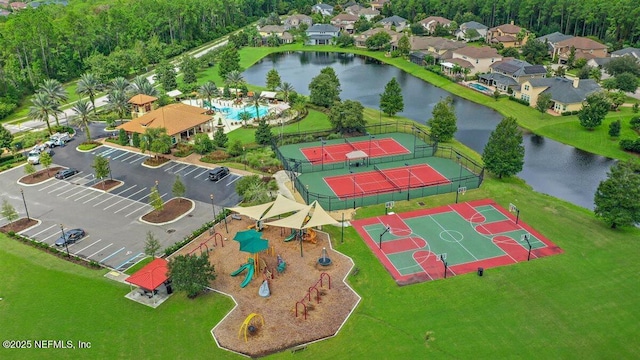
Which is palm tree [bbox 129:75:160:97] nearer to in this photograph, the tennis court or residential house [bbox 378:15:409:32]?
the tennis court

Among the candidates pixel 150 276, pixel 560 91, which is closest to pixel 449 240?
pixel 150 276

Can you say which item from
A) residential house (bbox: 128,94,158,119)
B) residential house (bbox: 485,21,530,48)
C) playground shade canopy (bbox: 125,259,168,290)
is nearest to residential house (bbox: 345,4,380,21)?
residential house (bbox: 485,21,530,48)

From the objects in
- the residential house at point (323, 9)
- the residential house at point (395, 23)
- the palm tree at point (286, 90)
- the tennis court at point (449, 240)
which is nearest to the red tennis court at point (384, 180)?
the tennis court at point (449, 240)

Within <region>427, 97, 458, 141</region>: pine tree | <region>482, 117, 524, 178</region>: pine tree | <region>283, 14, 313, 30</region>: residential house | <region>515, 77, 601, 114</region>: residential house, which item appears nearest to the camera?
<region>482, 117, 524, 178</region>: pine tree

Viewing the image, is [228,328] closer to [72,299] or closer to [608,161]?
[72,299]

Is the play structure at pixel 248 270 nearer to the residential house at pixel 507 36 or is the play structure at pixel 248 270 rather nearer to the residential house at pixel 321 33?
the residential house at pixel 507 36
